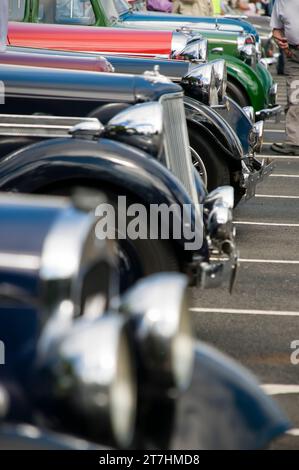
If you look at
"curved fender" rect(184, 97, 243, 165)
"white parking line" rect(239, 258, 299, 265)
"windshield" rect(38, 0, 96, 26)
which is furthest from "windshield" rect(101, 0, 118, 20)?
"white parking line" rect(239, 258, 299, 265)

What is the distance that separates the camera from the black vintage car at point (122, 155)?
6375 mm

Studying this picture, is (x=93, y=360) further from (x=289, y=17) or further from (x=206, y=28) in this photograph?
(x=206, y=28)

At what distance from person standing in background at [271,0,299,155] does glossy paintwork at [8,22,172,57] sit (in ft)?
4.06

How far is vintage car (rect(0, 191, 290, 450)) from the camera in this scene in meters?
3.00

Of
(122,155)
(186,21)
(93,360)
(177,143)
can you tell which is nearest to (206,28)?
(186,21)

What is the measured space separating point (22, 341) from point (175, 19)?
13438 mm

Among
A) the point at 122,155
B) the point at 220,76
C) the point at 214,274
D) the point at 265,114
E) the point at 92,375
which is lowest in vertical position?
the point at 92,375

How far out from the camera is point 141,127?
267 inches

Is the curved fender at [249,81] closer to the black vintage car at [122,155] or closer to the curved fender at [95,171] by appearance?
the black vintage car at [122,155]

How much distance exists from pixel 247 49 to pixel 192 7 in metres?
4.18

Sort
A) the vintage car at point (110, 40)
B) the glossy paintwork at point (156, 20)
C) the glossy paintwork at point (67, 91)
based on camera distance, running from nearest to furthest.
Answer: the glossy paintwork at point (67, 91) → the vintage car at point (110, 40) → the glossy paintwork at point (156, 20)

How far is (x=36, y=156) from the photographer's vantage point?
256 inches

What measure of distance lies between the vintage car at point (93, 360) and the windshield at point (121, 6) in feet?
38.1

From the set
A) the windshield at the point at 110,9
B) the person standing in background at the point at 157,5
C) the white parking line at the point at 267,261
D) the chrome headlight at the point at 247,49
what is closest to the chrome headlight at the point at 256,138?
the white parking line at the point at 267,261
